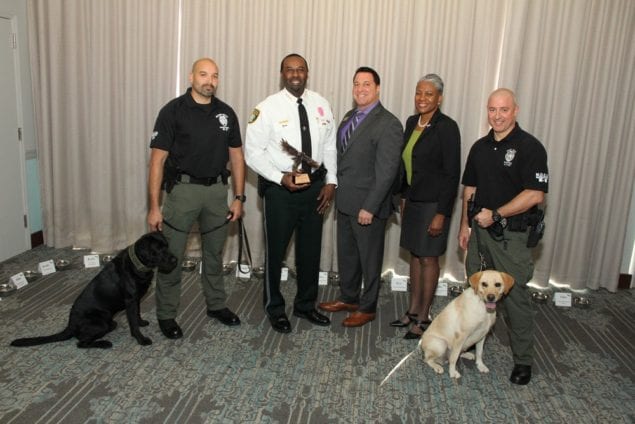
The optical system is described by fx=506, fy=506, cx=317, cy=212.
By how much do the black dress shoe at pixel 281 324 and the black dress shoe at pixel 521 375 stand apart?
4.56ft

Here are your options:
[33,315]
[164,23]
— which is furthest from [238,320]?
[164,23]

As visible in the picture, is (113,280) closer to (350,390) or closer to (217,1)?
(350,390)

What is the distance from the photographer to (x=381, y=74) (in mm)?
4219

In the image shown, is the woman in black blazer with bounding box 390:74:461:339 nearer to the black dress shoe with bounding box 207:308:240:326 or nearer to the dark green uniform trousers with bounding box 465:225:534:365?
the dark green uniform trousers with bounding box 465:225:534:365

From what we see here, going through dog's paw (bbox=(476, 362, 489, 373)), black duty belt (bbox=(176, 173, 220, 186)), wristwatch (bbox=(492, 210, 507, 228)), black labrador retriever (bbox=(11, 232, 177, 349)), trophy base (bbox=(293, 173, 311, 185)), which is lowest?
dog's paw (bbox=(476, 362, 489, 373))

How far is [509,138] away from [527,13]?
1.85m

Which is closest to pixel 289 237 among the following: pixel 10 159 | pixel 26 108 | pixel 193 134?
pixel 193 134

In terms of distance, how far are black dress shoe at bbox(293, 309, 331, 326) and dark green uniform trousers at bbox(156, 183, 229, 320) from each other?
1.96 ft

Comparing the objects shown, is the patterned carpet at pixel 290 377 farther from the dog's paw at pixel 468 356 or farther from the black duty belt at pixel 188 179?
the black duty belt at pixel 188 179

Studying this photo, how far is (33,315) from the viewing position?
137 inches

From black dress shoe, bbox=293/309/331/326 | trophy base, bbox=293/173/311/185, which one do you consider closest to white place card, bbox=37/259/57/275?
black dress shoe, bbox=293/309/331/326

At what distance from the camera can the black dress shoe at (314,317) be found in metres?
3.47

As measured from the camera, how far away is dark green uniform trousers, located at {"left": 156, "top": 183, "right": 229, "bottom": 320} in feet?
10.2

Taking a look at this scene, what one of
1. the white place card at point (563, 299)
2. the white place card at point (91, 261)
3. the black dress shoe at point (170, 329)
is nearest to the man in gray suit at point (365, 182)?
the black dress shoe at point (170, 329)
